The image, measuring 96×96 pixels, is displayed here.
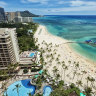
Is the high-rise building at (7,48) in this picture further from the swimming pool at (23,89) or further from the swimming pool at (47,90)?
the swimming pool at (47,90)

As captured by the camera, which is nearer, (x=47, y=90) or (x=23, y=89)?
(x=47, y=90)

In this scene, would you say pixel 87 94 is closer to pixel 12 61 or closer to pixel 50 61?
pixel 50 61

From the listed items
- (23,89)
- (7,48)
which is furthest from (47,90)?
(7,48)

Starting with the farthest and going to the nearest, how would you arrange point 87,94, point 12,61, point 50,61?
point 50,61
point 12,61
point 87,94

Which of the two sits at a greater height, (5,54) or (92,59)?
(5,54)

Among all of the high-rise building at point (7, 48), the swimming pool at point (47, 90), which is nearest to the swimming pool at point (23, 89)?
the swimming pool at point (47, 90)

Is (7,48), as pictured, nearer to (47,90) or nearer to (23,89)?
(23,89)

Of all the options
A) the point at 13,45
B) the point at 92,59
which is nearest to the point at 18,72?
the point at 13,45

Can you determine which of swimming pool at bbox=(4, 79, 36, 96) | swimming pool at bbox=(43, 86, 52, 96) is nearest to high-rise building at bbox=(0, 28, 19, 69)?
swimming pool at bbox=(4, 79, 36, 96)
